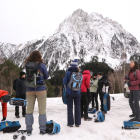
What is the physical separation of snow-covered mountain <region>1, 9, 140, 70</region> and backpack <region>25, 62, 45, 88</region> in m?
113

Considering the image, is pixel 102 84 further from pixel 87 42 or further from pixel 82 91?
pixel 87 42

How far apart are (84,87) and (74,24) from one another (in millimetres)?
145217

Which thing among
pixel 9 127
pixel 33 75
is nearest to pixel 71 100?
pixel 33 75

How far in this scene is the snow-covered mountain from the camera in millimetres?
125000

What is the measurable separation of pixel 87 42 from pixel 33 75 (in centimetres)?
13116

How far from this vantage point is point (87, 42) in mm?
132125

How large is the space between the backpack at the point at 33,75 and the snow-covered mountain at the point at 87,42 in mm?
112503

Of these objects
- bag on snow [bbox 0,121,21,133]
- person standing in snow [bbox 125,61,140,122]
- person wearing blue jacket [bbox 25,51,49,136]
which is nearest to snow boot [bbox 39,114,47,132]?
person wearing blue jacket [bbox 25,51,49,136]

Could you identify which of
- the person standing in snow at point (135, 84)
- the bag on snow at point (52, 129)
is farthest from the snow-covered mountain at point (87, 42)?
the bag on snow at point (52, 129)

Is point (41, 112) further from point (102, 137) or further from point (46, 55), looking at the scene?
point (46, 55)

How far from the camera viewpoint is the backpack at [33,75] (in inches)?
147

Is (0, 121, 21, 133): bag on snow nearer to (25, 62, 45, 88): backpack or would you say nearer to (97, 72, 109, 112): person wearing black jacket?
(25, 62, 45, 88): backpack

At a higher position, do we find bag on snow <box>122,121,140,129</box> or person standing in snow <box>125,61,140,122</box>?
person standing in snow <box>125,61,140,122</box>

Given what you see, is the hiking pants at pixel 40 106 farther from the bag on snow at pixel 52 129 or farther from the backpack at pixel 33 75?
the backpack at pixel 33 75
